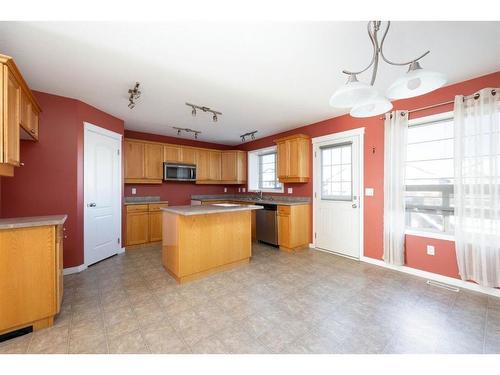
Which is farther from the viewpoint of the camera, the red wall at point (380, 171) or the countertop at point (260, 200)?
the countertop at point (260, 200)

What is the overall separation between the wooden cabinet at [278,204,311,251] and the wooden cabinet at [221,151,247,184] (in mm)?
1976

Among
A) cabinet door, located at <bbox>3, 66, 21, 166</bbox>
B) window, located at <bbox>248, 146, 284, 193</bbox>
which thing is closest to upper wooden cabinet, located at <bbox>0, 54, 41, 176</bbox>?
cabinet door, located at <bbox>3, 66, 21, 166</bbox>

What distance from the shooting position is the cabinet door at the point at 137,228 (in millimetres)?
4121

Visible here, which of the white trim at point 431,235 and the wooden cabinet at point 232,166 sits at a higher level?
the wooden cabinet at point 232,166

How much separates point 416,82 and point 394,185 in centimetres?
216

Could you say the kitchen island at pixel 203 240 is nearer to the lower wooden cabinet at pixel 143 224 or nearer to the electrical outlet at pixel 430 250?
the lower wooden cabinet at pixel 143 224

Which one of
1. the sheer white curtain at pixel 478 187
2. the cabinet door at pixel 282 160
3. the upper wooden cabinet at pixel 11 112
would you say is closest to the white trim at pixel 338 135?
the cabinet door at pixel 282 160

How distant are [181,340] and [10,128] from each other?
7.35 feet

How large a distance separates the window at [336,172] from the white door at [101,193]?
379 centimetres

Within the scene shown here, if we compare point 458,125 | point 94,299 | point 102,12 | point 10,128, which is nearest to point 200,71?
point 102,12

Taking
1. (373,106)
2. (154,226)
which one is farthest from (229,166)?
(373,106)

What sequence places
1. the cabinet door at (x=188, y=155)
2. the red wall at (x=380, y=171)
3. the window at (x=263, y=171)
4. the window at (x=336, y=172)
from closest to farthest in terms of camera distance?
the red wall at (x=380, y=171) → the window at (x=336, y=172) → the cabinet door at (x=188, y=155) → the window at (x=263, y=171)

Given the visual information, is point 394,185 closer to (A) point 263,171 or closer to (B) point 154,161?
(A) point 263,171
